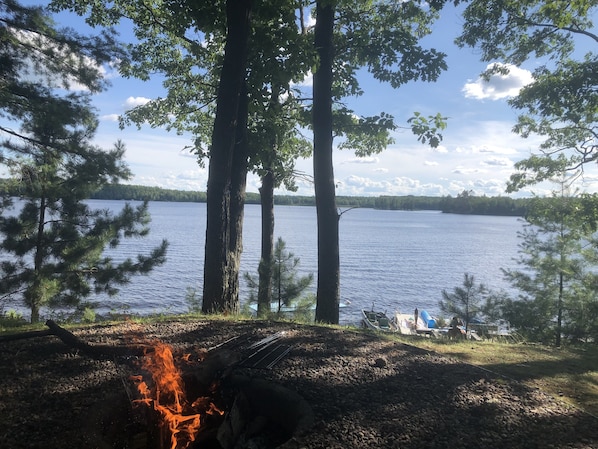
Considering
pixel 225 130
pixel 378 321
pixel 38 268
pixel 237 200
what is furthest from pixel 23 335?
pixel 378 321

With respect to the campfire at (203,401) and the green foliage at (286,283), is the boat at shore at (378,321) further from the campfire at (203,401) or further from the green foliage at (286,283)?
the campfire at (203,401)

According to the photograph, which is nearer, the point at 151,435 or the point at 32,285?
the point at 151,435

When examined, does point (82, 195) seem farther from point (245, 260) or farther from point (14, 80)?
point (245, 260)

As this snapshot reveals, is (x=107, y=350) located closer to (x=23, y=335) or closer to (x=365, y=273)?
(x=23, y=335)

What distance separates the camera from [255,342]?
4723mm

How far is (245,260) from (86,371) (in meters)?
31.6

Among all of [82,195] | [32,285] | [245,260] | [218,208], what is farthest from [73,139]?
[245,260]

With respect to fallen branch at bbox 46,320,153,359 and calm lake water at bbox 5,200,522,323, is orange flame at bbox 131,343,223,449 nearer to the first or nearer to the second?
fallen branch at bbox 46,320,153,359

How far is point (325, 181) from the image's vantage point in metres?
8.77

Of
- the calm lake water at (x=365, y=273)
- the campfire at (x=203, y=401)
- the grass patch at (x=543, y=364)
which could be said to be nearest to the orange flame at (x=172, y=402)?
the campfire at (x=203, y=401)

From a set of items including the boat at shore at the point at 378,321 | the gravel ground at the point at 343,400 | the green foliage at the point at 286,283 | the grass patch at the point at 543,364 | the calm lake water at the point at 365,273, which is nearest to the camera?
the gravel ground at the point at 343,400

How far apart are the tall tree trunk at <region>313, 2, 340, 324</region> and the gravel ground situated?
149 inches

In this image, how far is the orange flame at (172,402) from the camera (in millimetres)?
3078

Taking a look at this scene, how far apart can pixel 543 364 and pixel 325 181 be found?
498 cm
